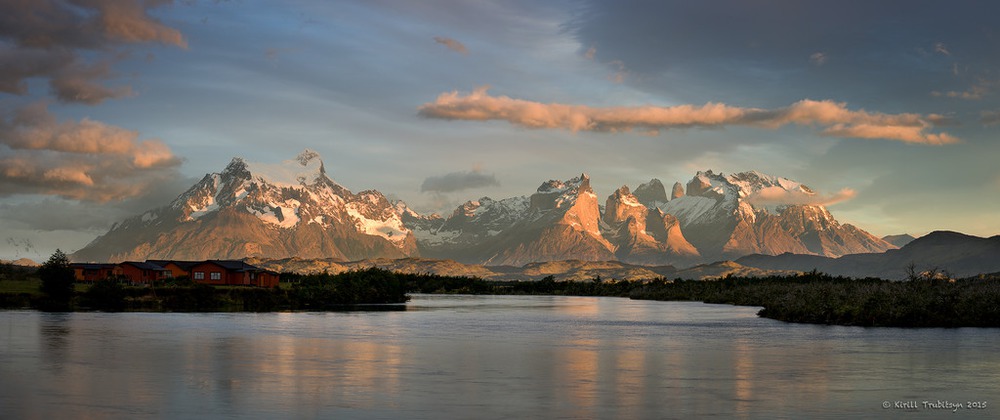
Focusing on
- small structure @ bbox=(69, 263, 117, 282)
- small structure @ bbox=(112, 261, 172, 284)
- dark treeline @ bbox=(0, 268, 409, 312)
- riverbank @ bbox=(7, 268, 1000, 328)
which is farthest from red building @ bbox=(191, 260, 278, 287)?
small structure @ bbox=(69, 263, 117, 282)

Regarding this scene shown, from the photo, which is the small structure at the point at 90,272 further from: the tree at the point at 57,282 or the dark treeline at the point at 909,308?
the dark treeline at the point at 909,308

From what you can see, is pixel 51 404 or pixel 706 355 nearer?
pixel 51 404

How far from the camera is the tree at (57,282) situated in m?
137

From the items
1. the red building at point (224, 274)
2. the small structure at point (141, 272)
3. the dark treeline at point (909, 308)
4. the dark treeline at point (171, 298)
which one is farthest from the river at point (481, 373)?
the small structure at point (141, 272)

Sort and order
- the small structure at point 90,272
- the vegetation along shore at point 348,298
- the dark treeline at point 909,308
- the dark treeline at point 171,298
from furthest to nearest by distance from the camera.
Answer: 1. the small structure at point 90,272
2. the dark treeline at point 171,298
3. the vegetation along shore at point 348,298
4. the dark treeline at point 909,308

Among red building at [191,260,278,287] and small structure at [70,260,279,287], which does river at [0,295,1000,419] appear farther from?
small structure at [70,260,279,287]

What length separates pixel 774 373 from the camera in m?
56.5

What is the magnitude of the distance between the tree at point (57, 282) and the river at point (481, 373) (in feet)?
149

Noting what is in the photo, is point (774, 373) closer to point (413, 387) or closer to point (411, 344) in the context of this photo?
point (413, 387)

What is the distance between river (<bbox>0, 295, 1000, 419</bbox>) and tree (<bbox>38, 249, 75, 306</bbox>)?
4534cm

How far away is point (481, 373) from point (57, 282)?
103371 millimetres

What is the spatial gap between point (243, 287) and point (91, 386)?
409 ft

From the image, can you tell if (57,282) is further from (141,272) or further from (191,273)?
(191,273)

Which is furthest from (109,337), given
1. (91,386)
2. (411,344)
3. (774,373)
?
(774,373)
